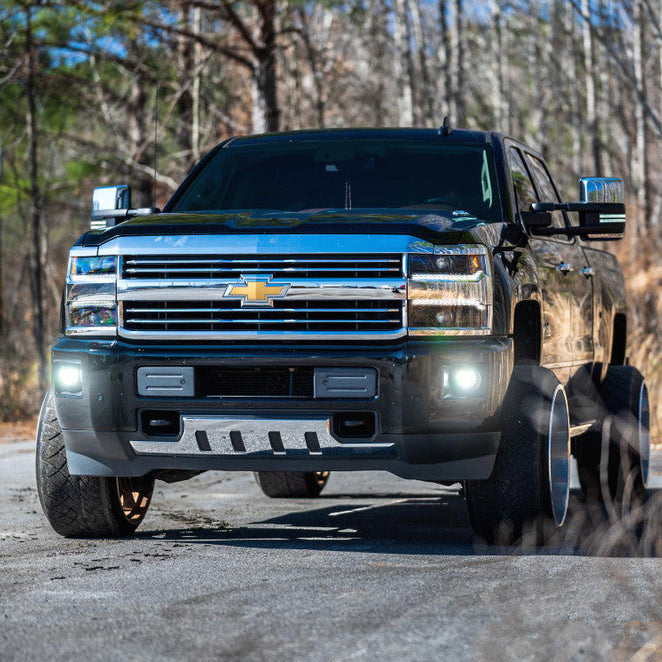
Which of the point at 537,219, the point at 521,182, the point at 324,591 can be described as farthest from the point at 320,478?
the point at 324,591

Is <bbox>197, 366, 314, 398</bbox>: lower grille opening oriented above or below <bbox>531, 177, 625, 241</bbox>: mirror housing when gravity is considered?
below

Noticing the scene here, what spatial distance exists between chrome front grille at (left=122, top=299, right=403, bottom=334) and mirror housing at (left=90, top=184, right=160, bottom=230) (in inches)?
51.5

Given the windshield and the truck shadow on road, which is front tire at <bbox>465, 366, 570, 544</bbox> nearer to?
the truck shadow on road

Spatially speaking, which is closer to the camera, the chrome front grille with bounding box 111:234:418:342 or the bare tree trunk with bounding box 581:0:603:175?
the chrome front grille with bounding box 111:234:418:342

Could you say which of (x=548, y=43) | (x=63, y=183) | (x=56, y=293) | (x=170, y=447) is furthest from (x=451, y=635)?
(x=548, y=43)

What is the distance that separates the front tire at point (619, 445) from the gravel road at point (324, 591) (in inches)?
31.6

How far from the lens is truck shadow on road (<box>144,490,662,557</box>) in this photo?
6.18m

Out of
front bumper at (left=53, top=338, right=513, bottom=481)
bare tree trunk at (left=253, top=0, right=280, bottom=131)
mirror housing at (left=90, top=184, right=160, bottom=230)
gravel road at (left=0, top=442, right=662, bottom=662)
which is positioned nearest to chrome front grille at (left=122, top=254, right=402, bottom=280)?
front bumper at (left=53, top=338, right=513, bottom=481)

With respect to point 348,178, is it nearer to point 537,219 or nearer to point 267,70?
point 537,219

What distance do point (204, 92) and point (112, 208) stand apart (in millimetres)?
16326

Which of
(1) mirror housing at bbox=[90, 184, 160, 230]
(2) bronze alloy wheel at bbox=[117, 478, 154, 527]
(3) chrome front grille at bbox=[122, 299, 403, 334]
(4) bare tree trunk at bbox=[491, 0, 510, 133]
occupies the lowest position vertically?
(2) bronze alloy wheel at bbox=[117, 478, 154, 527]

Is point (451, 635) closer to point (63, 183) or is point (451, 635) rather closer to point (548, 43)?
point (63, 183)

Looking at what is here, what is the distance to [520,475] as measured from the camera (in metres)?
5.95

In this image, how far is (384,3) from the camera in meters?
27.3
